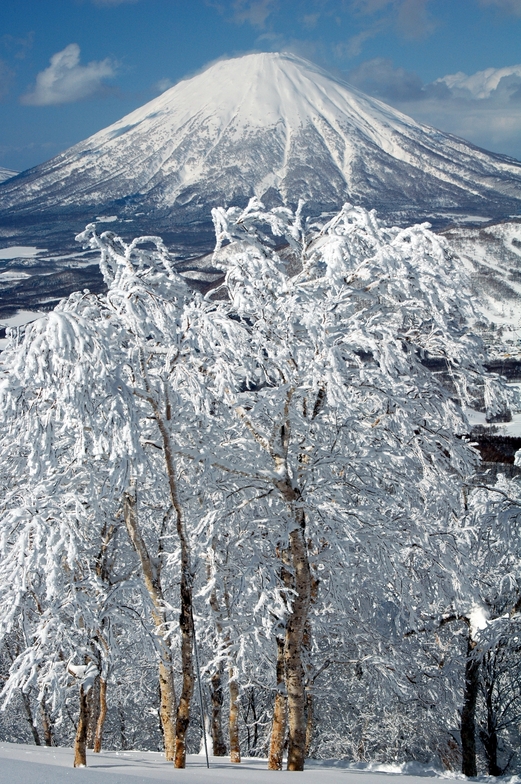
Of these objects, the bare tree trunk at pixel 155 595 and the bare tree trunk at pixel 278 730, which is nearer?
the bare tree trunk at pixel 155 595

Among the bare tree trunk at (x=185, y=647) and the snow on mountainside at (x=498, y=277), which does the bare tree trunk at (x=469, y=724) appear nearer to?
the bare tree trunk at (x=185, y=647)

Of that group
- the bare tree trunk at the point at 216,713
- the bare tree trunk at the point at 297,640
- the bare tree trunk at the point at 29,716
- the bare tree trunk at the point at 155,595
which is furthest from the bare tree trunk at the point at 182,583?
the bare tree trunk at the point at 29,716

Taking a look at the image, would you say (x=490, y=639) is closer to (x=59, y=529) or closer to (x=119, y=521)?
(x=119, y=521)

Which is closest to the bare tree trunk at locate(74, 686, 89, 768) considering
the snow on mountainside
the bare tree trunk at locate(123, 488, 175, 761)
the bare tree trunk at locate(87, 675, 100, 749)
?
the bare tree trunk at locate(87, 675, 100, 749)

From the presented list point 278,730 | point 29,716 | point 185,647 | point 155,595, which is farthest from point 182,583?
point 29,716

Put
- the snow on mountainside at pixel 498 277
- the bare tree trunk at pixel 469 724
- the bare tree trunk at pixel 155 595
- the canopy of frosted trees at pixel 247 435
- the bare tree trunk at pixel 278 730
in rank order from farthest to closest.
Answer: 1. the snow on mountainside at pixel 498 277
2. the bare tree trunk at pixel 469 724
3. the bare tree trunk at pixel 278 730
4. the bare tree trunk at pixel 155 595
5. the canopy of frosted trees at pixel 247 435

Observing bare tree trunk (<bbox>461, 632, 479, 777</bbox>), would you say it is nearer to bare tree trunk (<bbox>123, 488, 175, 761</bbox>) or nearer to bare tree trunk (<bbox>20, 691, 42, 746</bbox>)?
bare tree trunk (<bbox>123, 488, 175, 761</bbox>)

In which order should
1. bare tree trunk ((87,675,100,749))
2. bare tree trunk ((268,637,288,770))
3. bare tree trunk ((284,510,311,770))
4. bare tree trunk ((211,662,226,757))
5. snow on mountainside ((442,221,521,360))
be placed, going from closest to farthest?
bare tree trunk ((284,510,311,770)) < bare tree trunk ((268,637,288,770)) < bare tree trunk ((87,675,100,749)) < bare tree trunk ((211,662,226,757)) < snow on mountainside ((442,221,521,360))

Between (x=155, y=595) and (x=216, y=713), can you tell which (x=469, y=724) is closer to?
(x=216, y=713)

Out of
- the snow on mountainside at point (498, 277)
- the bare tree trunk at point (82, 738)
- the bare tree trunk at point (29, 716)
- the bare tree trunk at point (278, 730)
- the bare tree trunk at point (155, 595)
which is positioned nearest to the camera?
the bare tree trunk at point (82, 738)

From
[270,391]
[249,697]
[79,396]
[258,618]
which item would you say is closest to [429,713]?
[249,697]

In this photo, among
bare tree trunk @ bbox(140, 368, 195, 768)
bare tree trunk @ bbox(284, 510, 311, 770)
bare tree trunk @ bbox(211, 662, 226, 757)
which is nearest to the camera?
bare tree trunk @ bbox(140, 368, 195, 768)
